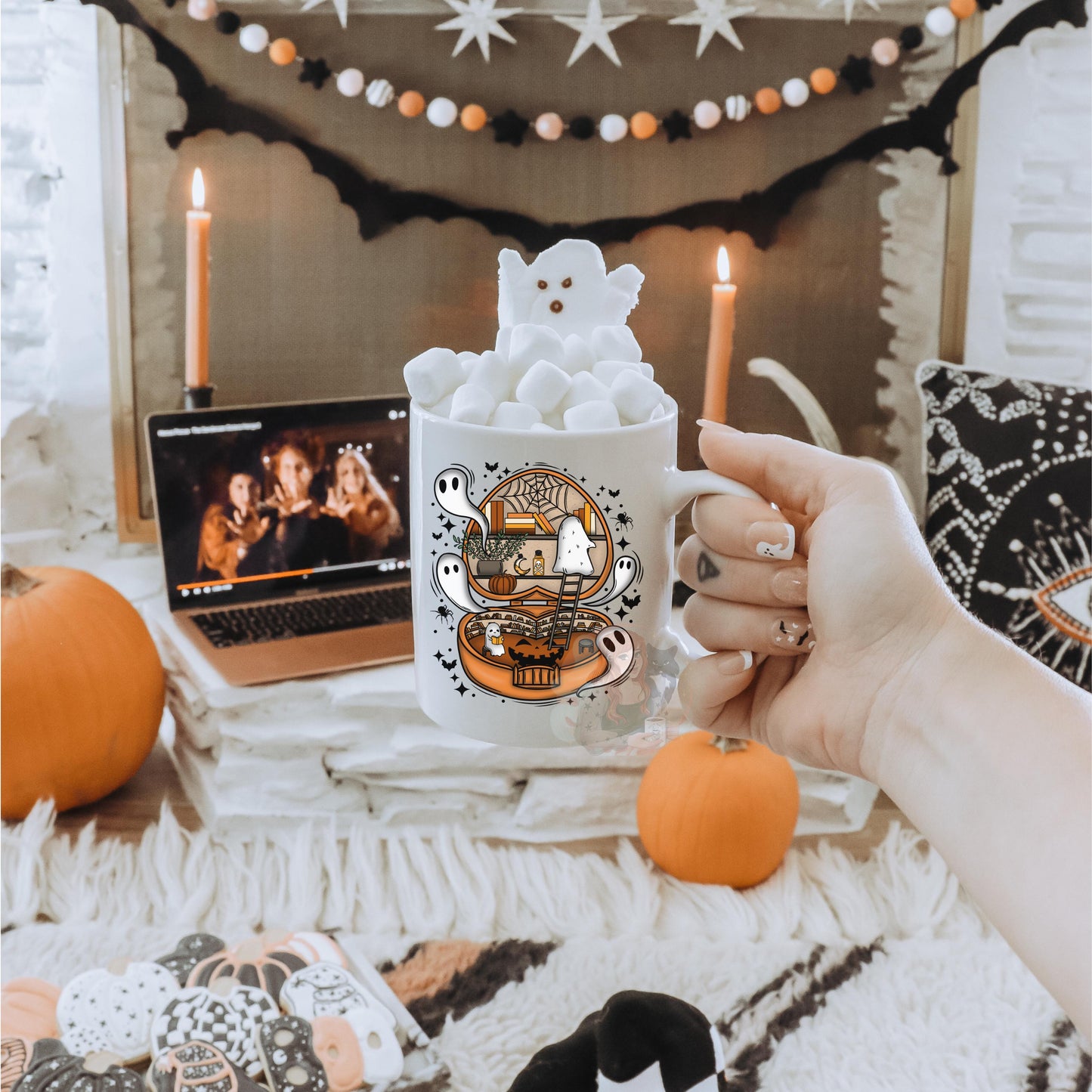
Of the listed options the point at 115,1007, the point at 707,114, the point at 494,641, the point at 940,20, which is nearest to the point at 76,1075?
the point at 115,1007

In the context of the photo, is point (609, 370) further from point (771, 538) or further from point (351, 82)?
point (351, 82)

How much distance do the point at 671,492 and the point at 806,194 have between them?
1073 millimetres

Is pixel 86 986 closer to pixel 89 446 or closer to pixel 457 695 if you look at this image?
pixel 457 695

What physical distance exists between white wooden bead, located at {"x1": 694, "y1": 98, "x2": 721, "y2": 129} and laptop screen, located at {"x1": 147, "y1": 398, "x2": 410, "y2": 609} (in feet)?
1.79

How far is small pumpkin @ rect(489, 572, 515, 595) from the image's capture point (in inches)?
20.0

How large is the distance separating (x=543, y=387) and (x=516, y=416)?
2 cm

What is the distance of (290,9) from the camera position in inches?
54.5

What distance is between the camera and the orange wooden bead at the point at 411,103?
1387 millimetres

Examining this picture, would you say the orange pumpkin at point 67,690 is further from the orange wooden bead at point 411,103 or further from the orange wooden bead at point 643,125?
the orange wooden bead at point 643,125

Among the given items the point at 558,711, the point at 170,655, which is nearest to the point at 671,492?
the point at 558,711

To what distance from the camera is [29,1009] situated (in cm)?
90

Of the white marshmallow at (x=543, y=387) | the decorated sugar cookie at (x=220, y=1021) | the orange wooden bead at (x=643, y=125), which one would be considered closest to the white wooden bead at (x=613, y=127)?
the orange wooden bead at (x=643, y=125)

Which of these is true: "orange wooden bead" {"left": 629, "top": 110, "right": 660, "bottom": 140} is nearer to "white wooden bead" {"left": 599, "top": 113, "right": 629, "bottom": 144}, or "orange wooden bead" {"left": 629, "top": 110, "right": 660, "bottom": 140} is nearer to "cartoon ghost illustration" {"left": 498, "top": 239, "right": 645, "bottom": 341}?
"white wooden bead" {"left": 599, "top": 113, "right": 629, "bottom": 144}

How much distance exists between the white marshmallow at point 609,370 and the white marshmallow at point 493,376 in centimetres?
5
